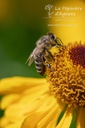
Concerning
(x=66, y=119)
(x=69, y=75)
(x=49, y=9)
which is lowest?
(x=66, y=119)

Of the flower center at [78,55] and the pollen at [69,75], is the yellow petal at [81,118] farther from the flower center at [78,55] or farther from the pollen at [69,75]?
the flower center at [78,55]

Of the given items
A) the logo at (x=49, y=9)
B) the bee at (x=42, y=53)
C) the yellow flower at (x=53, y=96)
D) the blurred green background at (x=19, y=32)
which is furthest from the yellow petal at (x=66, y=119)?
the logo at (x=49, y=9)

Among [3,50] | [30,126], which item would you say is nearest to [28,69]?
[3,50]

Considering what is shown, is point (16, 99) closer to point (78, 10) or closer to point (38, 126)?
point (38, 126)

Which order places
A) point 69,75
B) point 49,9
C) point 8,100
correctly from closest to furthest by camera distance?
1. point 69,75
2. point 8,100
3. point 49,9

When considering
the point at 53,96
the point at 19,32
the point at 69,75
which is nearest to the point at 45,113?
the point at 53,96

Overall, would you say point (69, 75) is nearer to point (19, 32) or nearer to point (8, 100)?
point (8, 100)
